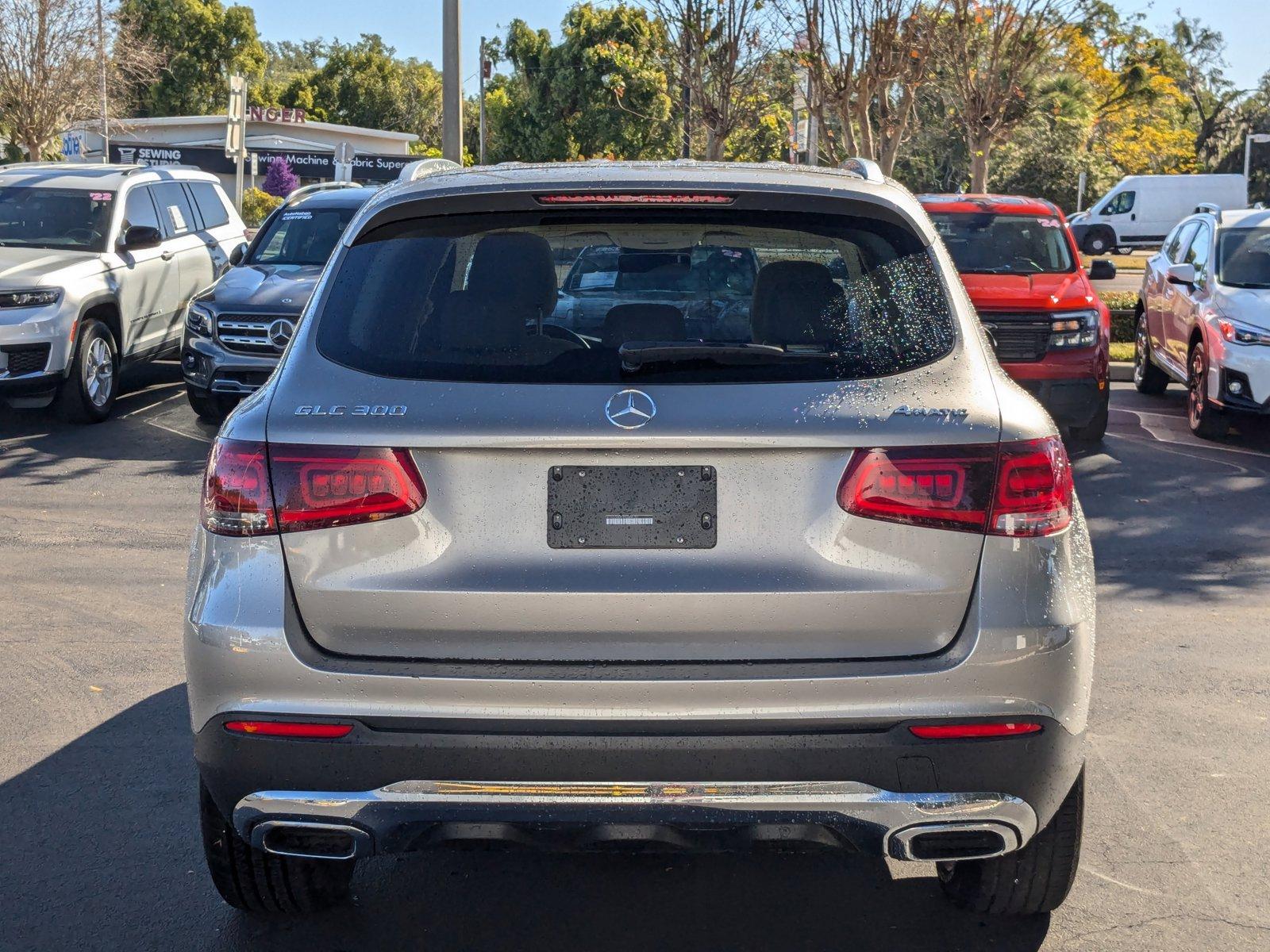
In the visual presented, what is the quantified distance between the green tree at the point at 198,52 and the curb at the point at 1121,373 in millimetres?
54959

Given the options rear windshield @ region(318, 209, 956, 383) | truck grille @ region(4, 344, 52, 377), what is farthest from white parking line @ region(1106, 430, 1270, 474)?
truck grille @ region(4, 344, 52, 377)

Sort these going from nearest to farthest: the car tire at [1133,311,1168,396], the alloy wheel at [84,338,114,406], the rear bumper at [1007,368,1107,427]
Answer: the rear bumper at [1007,368,1107,427] → the alloy wheel at [84,338,114,406] → the car tire at [1133,311,1168,396]

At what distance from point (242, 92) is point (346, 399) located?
17636 mm

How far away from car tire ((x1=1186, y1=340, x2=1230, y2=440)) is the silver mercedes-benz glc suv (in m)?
8.92

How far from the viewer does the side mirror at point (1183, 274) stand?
11883 millimetres

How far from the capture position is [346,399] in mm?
3127

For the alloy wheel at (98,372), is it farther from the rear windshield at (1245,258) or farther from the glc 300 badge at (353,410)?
the glc 300 badge at (353,410)

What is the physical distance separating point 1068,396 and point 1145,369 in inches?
149

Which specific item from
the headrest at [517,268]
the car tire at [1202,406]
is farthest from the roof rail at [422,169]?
the car tire at [1202,406]

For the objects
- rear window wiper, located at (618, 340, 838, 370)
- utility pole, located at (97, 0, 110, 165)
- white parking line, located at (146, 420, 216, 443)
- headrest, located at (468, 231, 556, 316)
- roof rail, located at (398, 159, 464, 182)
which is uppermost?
utility pole, located at (97, 0, 110, 165)

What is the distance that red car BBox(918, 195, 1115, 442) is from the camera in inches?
418

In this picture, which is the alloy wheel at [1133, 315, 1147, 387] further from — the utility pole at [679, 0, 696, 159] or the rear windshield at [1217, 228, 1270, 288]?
the utility pole at [679, 0, 696, 159]

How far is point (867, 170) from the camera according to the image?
3990 mm

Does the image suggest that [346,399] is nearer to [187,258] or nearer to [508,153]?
[187,258]
